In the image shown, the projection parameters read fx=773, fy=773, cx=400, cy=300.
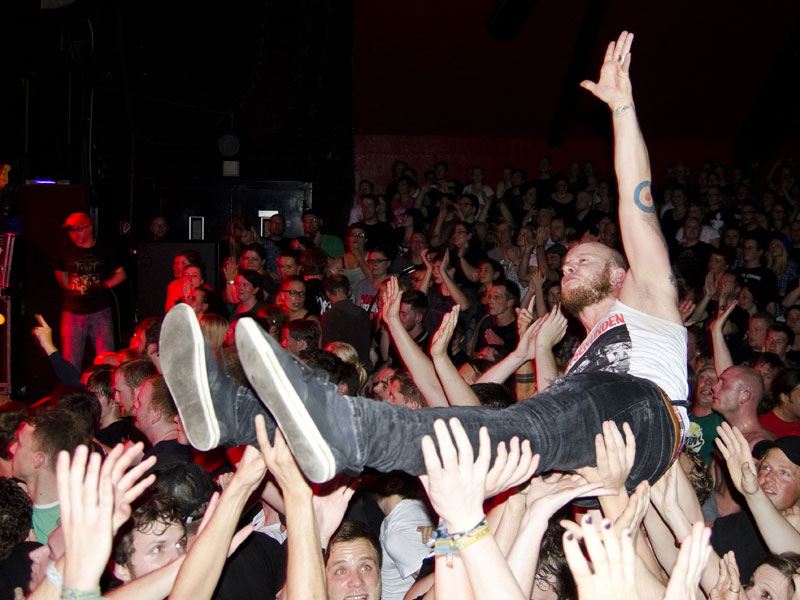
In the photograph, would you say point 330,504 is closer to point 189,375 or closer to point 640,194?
point 189,375

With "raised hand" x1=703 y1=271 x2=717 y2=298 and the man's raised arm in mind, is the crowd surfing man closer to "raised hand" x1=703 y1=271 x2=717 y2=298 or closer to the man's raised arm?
the man's raised arm

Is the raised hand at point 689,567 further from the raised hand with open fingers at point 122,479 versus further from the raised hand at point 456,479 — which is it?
the raised hand with open fingers at point 122,479

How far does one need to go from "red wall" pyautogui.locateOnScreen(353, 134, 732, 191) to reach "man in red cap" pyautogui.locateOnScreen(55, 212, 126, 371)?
16.9 feet

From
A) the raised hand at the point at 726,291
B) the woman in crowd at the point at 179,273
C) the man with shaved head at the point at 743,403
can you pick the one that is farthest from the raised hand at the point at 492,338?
the woman in crowd at the point at 179,273

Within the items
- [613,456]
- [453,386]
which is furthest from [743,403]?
[613,456]

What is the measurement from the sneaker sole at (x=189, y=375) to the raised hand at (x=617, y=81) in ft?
5.80

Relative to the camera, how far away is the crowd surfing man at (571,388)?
1.96 metres

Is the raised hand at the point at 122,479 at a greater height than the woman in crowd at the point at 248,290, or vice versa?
the woman in crowd at the point at 248,290

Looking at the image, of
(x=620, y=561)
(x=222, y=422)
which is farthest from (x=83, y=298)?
(x=620, y=561)

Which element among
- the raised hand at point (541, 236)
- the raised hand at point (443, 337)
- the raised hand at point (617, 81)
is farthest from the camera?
the raised hand at point (541, 236)

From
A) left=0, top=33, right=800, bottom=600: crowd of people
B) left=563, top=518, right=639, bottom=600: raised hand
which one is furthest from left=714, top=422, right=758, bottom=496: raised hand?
left=563, top=518, right=639, bottom=600: raised hand

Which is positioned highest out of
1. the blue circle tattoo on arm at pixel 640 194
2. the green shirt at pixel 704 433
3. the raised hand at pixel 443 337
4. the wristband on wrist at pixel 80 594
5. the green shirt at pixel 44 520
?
the blue circle tattoo on arm at pixel 640 194

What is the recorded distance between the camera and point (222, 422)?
7.14 feet

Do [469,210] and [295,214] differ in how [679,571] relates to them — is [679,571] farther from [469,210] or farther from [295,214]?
[295,214]
